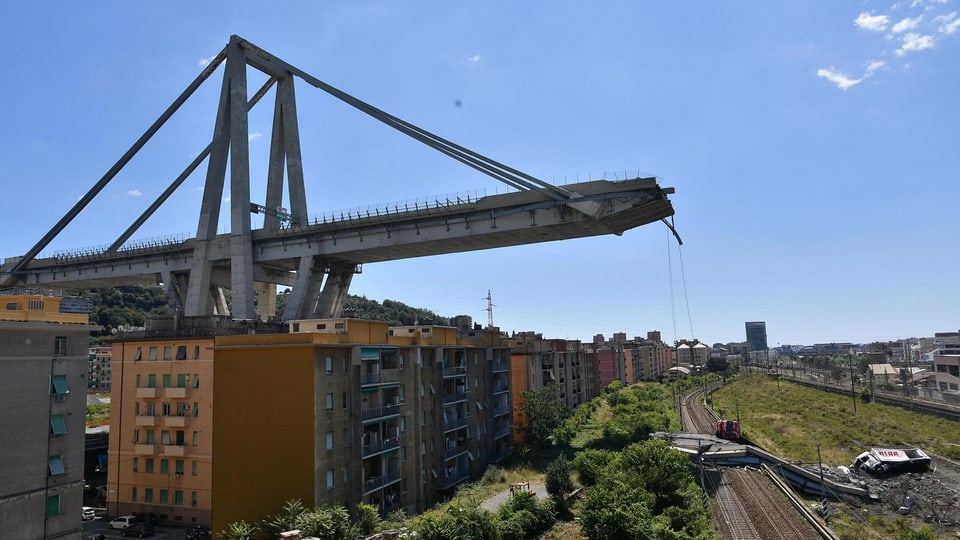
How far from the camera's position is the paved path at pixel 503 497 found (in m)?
31.4

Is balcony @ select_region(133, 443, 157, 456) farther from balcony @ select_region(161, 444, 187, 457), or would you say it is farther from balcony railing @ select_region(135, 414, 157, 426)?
balcony railing @ select_region(135, 414, 157, 426)

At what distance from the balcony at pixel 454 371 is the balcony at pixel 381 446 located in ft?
23.4

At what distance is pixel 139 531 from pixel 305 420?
16118 millimetres

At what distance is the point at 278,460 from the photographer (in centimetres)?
2598

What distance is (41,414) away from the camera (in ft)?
70.8

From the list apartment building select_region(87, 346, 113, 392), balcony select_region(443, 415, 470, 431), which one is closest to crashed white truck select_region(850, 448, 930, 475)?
balcony select_region(443, 415, 470, 431)

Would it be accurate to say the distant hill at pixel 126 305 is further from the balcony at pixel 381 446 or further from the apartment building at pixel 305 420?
the balcony at pixel 381 446

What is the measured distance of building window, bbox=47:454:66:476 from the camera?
2156 cm

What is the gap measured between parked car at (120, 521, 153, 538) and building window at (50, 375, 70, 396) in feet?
49.9

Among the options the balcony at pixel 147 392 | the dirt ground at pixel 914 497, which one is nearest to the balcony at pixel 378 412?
the balcony at pixel 147 392

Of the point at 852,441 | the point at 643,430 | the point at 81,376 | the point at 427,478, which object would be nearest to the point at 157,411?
the point at 81,376

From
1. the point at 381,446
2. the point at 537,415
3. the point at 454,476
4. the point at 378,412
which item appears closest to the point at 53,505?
the point at 378,412

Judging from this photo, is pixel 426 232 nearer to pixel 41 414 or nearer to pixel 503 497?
pixel 503 497

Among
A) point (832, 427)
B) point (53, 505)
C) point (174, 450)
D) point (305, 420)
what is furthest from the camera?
point (832, 427)
